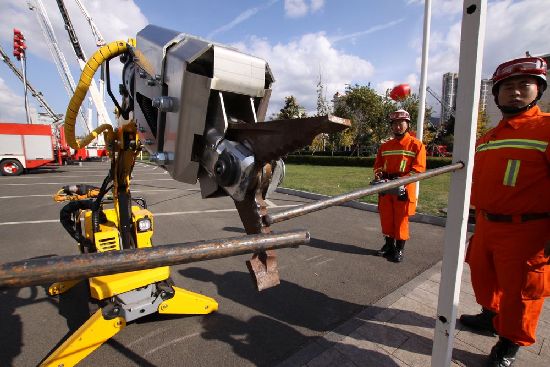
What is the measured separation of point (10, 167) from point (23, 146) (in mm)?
1306

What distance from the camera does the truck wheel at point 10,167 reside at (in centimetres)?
1570

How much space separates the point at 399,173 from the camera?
4.13 m

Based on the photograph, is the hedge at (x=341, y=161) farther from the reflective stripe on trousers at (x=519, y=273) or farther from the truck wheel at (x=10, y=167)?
the truck wheel at (x=10, y=167)

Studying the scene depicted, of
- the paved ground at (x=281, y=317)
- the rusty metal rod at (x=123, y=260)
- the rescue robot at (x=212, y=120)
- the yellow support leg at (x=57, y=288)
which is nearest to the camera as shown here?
the rusty metal rod at (x=123, y=260)

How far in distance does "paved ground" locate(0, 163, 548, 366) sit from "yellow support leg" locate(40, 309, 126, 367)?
0.15 meters

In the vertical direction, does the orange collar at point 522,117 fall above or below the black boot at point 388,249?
above

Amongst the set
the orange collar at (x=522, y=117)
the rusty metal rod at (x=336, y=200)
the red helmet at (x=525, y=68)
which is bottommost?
the rusty metal rod at (x=336, y=200)

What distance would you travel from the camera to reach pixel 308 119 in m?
0.68

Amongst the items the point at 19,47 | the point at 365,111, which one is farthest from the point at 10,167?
the point at 365,111

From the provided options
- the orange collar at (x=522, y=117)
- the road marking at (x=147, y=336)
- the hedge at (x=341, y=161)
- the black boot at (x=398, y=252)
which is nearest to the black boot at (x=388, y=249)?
the black boot at (x=398, y=252)

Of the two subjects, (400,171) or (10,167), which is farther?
(10,167)

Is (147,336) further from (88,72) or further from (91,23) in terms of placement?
(91,23)

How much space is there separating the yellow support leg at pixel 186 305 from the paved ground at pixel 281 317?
0.33ft

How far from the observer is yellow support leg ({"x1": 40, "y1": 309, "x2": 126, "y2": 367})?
214 cm
